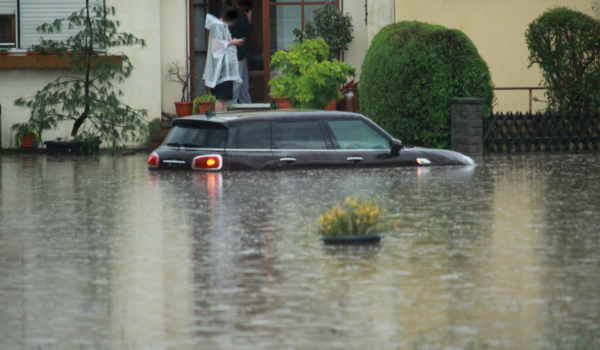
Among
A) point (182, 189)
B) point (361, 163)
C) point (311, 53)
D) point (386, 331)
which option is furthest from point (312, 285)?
point (311, 53)

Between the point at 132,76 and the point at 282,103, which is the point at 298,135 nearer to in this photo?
the point at 282,103

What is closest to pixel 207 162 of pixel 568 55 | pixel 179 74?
pixel 568 55

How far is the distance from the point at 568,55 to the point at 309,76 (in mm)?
5343

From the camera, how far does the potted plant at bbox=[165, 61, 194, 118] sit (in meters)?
23.5

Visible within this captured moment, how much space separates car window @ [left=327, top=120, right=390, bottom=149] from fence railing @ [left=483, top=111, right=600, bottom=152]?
5.14m

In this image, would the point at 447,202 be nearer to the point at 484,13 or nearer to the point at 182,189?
the point at 182,189

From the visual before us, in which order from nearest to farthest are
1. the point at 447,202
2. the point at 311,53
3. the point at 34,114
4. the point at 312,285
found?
the point at 312,285 → the point at 447,202 → the point at 311,53 → the point at 34,114

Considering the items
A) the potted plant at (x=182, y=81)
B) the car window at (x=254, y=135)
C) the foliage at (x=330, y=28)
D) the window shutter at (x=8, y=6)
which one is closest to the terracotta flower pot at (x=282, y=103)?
the potted plant at (x=182, y=81)

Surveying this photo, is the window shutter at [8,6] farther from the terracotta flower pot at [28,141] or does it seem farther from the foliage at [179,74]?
the foliage at [179,74]

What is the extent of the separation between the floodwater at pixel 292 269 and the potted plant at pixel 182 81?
9.85 metres

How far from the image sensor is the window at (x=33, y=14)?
75.4 ft

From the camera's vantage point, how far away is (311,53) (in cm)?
2047

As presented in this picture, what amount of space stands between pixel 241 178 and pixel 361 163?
6.53 feet

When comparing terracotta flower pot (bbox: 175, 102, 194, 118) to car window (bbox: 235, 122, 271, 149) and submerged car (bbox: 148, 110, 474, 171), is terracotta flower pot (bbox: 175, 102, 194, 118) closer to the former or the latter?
submerged car (bbox: 148, 110, 474, 171)
